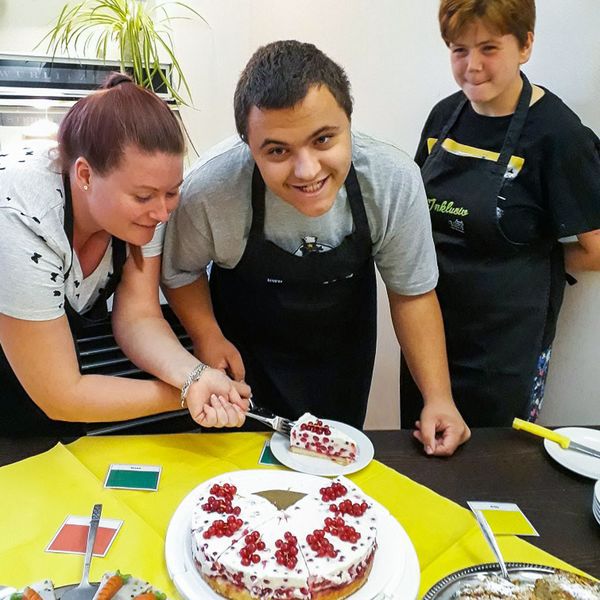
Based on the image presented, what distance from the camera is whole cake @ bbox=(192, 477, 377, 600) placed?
0.92 metres

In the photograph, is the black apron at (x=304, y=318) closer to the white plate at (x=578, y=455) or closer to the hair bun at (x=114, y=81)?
the hair bun at (x=114, y=81)

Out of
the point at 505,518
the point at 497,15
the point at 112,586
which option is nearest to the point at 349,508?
the point at 505,518

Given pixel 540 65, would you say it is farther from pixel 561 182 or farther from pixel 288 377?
pixel 288 377

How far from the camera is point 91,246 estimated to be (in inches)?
52.9

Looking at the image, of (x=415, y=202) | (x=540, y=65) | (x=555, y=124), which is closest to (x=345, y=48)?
(x=540, y=65)

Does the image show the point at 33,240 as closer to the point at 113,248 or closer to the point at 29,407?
the point at 113,248

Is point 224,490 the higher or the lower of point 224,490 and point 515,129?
the lower

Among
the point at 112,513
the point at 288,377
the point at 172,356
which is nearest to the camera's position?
the point at 112,513

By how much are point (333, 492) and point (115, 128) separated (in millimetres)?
768

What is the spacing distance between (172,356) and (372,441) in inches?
18.5

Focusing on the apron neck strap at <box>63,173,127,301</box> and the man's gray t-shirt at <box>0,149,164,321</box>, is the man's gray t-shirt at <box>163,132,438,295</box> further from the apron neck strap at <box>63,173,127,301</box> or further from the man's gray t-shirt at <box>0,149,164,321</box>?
the man's gray t-shirt at <box>0,149,164,321</box>

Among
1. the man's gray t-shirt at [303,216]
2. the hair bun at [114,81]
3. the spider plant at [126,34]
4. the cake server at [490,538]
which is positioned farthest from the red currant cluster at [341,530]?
the spider plant at [126,34]

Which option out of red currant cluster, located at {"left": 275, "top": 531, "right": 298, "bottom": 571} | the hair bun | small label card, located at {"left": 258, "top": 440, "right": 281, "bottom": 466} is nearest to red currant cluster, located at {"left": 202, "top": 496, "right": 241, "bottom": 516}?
red currant cluster, located at {"left": 275, "top": 531, "right": 298, "bottom": 571}

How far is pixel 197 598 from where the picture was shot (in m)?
0.90
